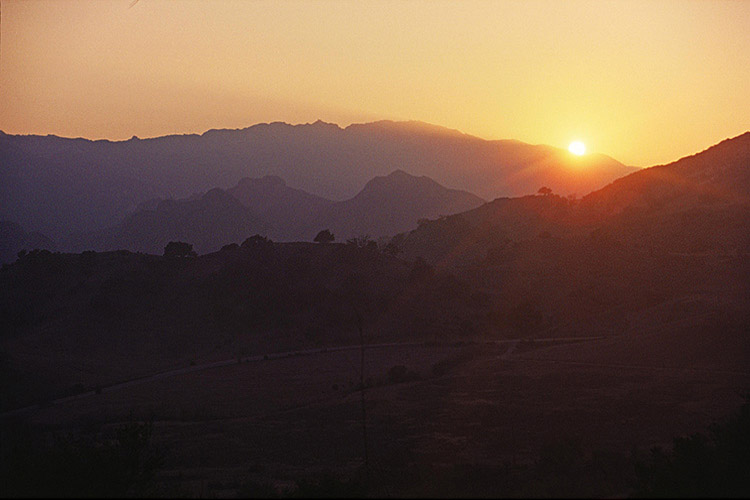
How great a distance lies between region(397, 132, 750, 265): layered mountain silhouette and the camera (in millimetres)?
108750

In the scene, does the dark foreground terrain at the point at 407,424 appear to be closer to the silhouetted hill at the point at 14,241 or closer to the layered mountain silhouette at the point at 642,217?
the layered mountain silhouette at the point at 642,217

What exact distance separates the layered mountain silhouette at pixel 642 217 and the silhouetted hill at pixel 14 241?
98.1 m

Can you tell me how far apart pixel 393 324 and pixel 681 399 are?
43386 millimetres

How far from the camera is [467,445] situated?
32.7 metres

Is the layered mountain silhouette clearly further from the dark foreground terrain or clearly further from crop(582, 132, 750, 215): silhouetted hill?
the dark foreground terrain

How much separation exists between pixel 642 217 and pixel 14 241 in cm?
15191

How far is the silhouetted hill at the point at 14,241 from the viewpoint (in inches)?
6634

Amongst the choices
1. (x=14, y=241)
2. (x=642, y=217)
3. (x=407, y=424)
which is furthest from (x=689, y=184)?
(x=14, y=241)

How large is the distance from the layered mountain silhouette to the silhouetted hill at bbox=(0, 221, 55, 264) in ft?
322

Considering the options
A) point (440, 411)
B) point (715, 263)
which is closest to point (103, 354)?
point (440, 411)

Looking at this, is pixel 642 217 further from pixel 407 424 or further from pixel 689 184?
pixel 407 424

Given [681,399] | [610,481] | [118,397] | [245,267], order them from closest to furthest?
[610,481]
[681,399]
[118,397]
[245,267]

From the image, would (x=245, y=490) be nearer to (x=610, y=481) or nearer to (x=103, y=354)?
(x=610, y=481)

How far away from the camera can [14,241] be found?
174 metres
